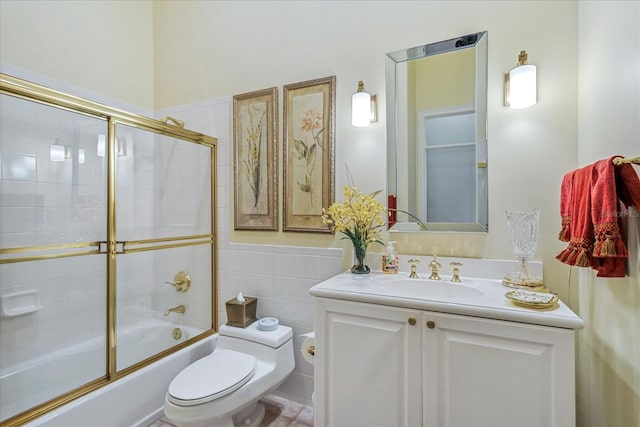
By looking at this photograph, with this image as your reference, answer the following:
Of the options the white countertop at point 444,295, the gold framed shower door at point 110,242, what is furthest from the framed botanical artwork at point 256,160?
the white countertop at point 444,295

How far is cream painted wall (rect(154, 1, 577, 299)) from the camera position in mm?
1354

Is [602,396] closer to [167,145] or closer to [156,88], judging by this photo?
[167,145]

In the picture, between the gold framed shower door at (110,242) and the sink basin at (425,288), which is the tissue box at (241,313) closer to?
the gold framed shower door at (110,242)

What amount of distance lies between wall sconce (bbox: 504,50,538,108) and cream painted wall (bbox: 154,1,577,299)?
0.23ft

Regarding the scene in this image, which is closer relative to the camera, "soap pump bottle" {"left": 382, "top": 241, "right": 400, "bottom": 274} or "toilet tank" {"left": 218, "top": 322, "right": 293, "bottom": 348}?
"soap pump bottle" {"left": 382, "top": 241, "right": 400, "bottom": 274}

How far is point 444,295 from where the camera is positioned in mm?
1392

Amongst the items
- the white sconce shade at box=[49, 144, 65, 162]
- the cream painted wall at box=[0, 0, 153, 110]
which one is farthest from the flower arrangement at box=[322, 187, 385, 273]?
the cream painted wall at box=[0, 0, 153, 110]

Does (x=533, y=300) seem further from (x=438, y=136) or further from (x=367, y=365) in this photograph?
(x=438, y=136)

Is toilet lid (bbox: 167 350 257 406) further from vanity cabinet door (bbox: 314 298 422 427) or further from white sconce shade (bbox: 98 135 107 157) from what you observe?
white sconce shade (bbox: 98 135 107 157)

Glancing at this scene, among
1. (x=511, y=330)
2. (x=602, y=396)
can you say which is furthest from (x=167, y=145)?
(x=602, y=396)

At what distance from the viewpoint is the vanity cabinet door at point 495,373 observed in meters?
0.94

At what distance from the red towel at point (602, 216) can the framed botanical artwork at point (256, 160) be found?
1499 millimetres

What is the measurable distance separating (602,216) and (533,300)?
337mm

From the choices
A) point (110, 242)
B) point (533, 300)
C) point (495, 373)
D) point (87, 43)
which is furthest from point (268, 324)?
point (87, 43)
